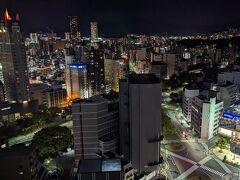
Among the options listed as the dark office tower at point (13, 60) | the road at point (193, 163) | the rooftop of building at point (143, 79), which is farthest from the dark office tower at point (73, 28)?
the rooftop of building at point (143, 79)

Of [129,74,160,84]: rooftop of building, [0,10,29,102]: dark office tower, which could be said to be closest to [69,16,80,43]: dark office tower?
[0,10,29,102]: dark office tower

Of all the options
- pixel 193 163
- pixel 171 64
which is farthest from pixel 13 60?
pixel 171 64

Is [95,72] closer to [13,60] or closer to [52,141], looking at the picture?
[13,60]

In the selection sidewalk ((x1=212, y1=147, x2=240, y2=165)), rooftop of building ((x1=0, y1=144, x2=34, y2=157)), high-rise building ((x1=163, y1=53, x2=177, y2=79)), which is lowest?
sidewalk ((x1=212, y1=147, x2=240, y2=165))

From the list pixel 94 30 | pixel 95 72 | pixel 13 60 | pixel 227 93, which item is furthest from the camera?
pixel 94 30

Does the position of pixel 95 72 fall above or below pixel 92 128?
above

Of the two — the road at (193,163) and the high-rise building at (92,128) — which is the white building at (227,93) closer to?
the road at (193,163)

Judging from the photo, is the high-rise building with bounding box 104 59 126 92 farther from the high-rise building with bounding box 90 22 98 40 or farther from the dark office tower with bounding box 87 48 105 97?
the high-rise building with bounding box 90 22 98 40
